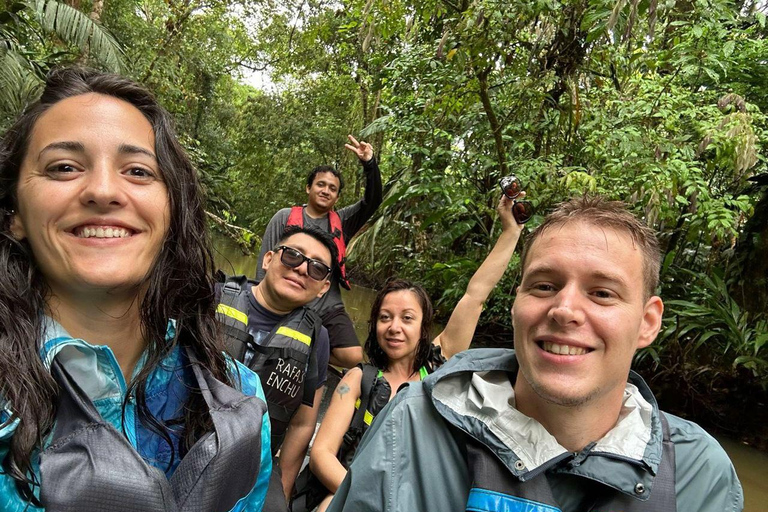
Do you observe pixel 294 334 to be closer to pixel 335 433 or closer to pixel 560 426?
pixel 335 433

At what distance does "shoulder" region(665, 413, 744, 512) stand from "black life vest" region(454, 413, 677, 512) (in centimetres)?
5

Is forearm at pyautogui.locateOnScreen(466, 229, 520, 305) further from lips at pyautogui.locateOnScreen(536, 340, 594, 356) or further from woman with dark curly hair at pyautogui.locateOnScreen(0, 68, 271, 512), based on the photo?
woman with dark curly hair at pyautogui.locateOnScreen(0, 68, 271, 512)

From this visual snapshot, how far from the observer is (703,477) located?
4.01 ft

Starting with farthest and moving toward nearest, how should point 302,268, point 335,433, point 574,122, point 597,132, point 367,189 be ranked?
point 574,122, point 597,132, point 367,189, point 302,268, point 335,433

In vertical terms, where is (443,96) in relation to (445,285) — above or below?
above

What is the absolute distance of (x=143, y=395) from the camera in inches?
49.7

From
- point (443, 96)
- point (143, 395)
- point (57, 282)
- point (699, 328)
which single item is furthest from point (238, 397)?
point (699, 328)

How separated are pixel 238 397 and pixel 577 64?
5.39 metres

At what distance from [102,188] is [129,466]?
57 cm

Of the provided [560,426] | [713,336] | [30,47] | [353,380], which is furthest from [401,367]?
[30,47]

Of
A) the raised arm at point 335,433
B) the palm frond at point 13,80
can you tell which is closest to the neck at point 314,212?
the raised arm at point 335,433

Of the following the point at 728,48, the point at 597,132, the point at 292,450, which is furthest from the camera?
the point at 597,132

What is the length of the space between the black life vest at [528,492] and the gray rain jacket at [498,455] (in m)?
0.02

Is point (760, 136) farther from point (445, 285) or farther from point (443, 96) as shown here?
point (445, 285)
